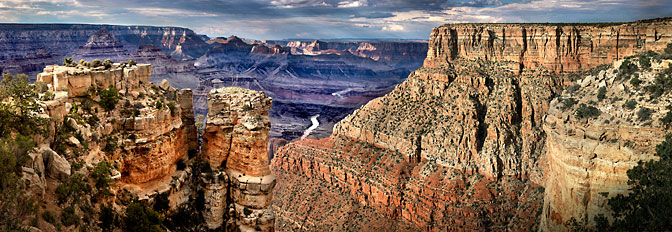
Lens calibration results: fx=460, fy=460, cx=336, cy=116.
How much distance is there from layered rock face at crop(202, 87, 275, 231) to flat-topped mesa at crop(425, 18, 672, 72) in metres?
37.2

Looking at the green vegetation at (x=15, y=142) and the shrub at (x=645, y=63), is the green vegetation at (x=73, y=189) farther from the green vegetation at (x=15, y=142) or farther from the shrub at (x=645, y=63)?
the shrub at (x=645, y=63)

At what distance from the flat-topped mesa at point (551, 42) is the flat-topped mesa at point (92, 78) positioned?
41360 mm

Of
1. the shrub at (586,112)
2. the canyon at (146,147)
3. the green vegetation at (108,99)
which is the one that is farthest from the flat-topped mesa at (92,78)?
the shrub at (586,112)

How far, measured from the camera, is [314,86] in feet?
459

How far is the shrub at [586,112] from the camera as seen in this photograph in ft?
82.3

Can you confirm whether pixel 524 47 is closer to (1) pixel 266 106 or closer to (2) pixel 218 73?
(1) pixel 266 106

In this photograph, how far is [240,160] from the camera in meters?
19.5

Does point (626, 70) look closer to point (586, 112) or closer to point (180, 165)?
point (586, 112)

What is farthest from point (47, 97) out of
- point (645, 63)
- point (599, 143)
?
point (645, 63)

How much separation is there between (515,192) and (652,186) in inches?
913

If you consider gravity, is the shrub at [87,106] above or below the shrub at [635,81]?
below

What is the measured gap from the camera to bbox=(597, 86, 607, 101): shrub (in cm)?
2603

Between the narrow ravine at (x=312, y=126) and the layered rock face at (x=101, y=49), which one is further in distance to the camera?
the narrow ravine at (x=312, y=126)

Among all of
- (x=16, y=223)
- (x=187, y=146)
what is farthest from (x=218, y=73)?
(x=16, y=223)
